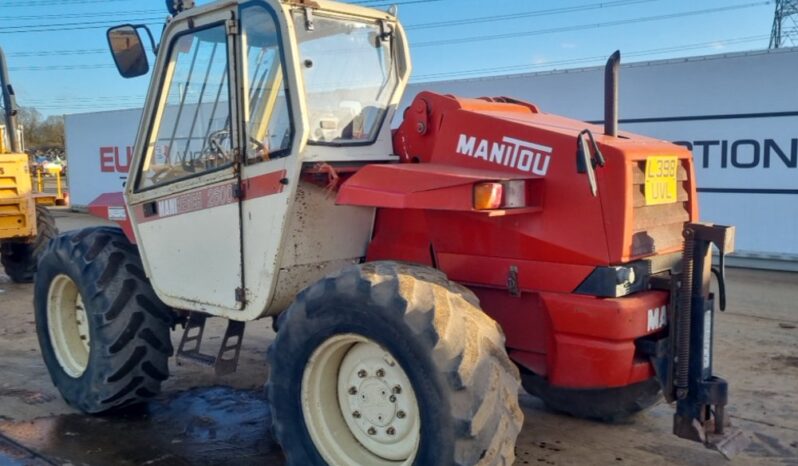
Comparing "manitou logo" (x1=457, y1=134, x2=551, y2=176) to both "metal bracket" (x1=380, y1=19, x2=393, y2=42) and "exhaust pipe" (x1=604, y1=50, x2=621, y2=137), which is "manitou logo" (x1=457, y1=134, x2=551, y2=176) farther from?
"metal bracket" (x1=380, y1=19, x2=393, y2=42)

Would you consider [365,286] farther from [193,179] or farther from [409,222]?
[193,179]

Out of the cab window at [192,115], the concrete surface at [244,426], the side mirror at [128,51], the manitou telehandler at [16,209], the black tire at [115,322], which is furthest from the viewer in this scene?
the manitou telehandler at [16,209]

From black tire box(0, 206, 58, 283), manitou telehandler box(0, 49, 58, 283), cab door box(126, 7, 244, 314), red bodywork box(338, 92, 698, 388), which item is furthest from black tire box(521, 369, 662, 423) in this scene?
black tire box(0, 206, 58, 283)

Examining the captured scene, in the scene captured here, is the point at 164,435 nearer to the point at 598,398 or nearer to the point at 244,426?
the point at 244,426

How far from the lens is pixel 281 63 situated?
13.0 ft

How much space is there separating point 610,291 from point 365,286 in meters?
1.07

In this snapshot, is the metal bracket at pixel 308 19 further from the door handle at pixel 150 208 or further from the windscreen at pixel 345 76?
the door handle at pixel 150 208

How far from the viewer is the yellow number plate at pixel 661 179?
3666 mm

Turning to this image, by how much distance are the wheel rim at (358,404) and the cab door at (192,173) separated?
80 cm

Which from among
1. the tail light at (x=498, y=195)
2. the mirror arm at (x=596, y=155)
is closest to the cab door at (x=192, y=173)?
the tail light at (x=498, y=195)

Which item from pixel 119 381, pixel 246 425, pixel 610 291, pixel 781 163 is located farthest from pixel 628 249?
pixel 781 163

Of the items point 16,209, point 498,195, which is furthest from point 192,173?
point 16,209

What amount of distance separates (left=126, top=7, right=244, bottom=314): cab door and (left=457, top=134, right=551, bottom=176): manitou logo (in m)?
1.23

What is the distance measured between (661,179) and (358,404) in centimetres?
180
